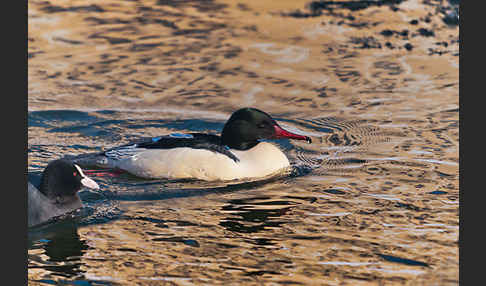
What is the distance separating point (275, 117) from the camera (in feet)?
45.9

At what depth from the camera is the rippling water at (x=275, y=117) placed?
26.4ft

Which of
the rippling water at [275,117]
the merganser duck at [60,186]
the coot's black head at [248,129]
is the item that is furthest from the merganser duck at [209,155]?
the merganser duck at [60,186]

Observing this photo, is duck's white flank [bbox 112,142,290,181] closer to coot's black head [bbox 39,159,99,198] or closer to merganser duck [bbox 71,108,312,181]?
merganser duck [bbox 71,108,312,181]

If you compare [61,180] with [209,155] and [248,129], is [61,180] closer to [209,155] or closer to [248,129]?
[209,155]

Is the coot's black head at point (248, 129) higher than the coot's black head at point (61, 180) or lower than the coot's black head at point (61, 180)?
higher

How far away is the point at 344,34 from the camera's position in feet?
60.4

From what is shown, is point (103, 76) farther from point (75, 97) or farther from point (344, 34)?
point (344, 34)

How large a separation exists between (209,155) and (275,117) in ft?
10.6

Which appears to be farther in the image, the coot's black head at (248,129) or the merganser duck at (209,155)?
the coot's black head at (248,129)

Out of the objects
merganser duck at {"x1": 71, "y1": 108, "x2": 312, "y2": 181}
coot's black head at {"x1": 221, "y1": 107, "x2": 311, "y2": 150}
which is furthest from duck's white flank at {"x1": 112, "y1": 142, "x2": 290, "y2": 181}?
coot's black head at {"x1": 221, "y1": 107, "x2": 311, "y2": 150}

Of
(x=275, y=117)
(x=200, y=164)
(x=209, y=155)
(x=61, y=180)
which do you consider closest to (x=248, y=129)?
(x=209, y=155)

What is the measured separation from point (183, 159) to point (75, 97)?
15.0ft

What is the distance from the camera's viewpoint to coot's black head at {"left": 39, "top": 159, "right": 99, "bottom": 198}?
365 inches

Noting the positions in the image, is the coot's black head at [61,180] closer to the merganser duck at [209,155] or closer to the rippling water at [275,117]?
the rippling water at [275,117]
